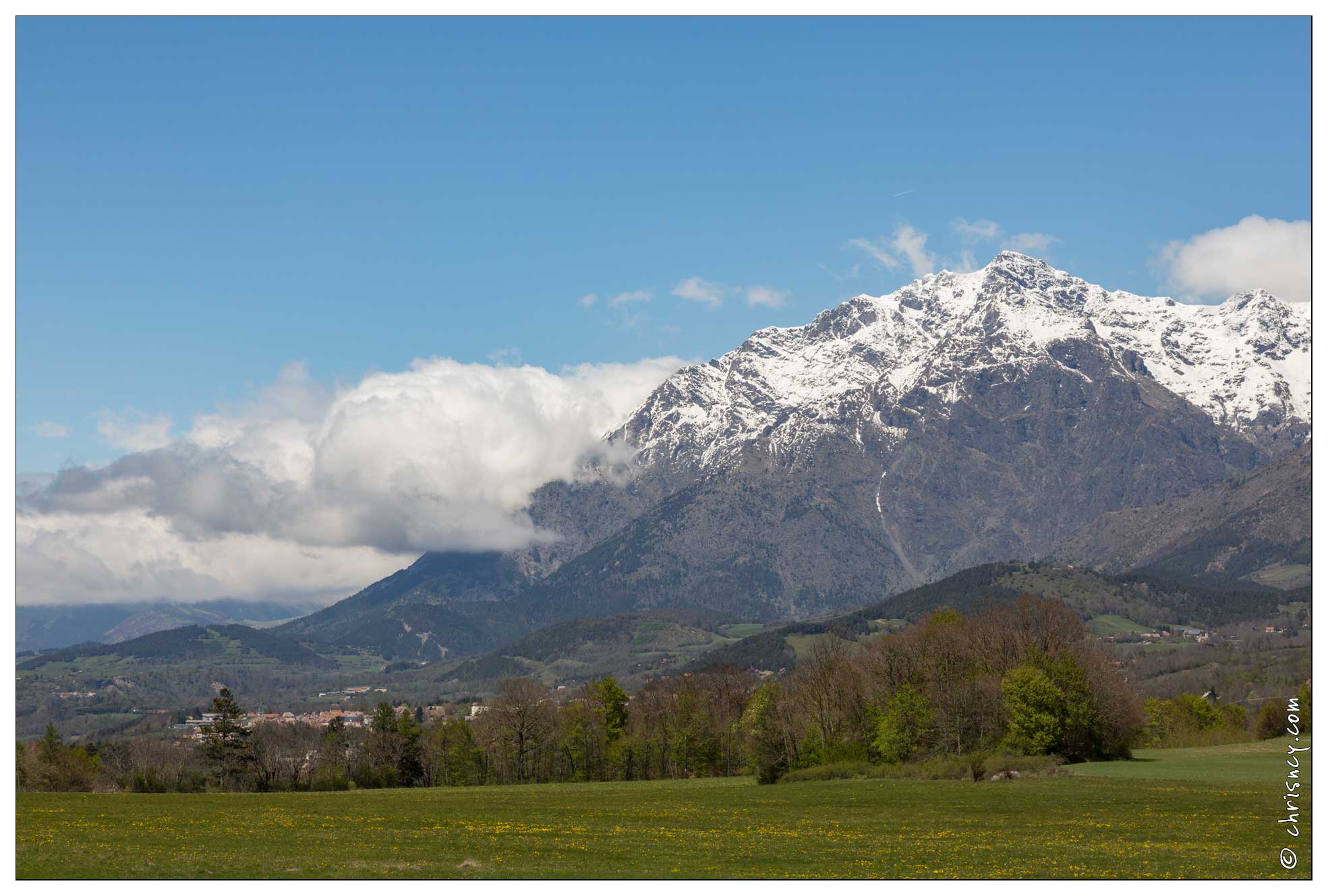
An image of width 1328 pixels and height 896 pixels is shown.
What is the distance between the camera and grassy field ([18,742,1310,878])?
4572 centimetres

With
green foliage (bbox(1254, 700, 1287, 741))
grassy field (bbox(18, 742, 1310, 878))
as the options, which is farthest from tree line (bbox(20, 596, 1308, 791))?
grassy field (bbox(18, 742, 1310, 878))

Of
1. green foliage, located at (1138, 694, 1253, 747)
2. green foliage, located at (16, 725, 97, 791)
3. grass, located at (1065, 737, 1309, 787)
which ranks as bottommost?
green foliage, located at (1138, 694, 1253, 747)

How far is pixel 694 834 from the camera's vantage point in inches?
2290

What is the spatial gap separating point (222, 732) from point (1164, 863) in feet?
387

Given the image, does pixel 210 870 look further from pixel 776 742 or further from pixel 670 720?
pixel 670 720

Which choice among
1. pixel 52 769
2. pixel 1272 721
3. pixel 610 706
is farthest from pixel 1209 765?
pixel 52 769

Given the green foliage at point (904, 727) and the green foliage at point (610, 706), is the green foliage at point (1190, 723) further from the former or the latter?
the green foliage at point (610, 706)

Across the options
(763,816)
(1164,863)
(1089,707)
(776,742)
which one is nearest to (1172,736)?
(1089,707)

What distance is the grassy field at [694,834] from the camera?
45.7m

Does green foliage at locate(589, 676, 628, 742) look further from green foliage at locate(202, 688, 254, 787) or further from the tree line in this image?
green foliage at locate(202, 688, 254, 787)

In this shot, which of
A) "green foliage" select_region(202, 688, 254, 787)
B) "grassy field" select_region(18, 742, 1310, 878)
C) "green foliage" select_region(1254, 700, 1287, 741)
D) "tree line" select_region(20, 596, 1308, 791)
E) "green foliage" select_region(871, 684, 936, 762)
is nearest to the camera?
"grassy field" select_region(18, 742, 1310, 878)

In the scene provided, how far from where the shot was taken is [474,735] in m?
158

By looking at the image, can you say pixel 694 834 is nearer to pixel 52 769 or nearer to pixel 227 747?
pixel 52 769
